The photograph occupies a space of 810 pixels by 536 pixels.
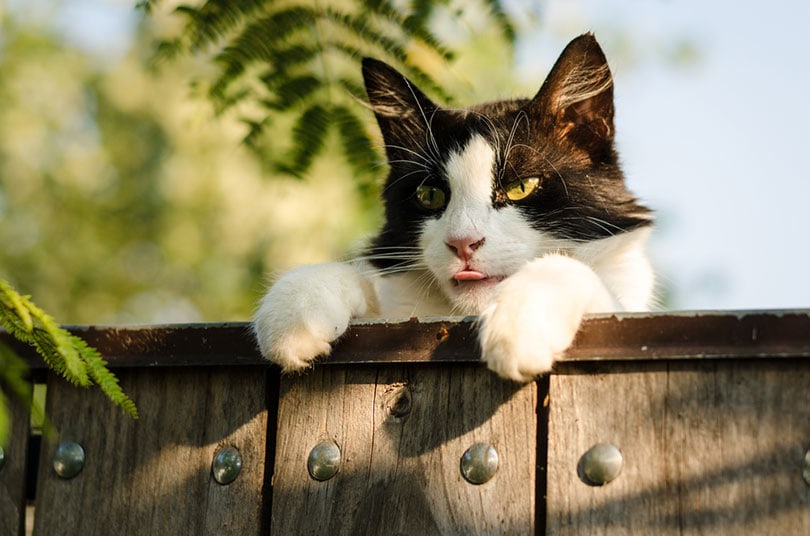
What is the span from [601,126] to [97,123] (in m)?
9.29

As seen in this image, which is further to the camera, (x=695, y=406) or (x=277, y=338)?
(x=277, y=338)

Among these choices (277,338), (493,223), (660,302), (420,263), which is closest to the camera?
(277,338)

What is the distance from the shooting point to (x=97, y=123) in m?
10.7

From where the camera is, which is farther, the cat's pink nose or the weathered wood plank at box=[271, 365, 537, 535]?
the cat's pink nose

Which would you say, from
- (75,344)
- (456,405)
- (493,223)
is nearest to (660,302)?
(493,223)

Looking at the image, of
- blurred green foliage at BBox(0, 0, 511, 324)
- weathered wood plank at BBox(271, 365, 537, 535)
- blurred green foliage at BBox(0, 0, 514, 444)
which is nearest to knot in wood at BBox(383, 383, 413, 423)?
weathered wood plank at BBox(271, 365, 537, 535)

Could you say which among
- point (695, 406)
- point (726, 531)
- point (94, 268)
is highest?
point (94, 268)

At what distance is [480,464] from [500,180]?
94 cm

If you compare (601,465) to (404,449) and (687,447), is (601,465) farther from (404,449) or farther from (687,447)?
(404,449)

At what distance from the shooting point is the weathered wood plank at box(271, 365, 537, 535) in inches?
64.5

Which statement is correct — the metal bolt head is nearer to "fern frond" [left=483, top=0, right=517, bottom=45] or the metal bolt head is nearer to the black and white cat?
the black and white cat

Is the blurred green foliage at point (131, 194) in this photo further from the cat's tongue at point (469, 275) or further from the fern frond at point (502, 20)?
the cat's tongue at point (469, 275)

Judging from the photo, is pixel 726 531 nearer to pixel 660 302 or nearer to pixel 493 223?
pixel 493 223

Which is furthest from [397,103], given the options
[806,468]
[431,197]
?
[806,468]
